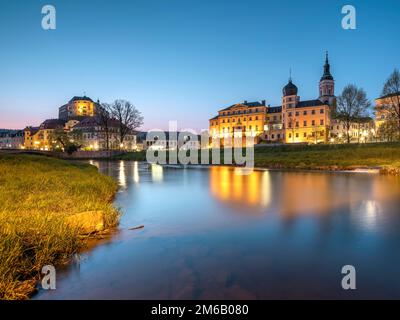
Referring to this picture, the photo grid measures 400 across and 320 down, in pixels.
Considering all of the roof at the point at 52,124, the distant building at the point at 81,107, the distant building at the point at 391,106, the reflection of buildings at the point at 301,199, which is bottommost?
the reflection of buildings at the point at 301,199

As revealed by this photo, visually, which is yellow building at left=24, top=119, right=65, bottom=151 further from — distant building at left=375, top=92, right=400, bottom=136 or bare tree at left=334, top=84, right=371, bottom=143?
distant building at left=375, top=92, right=400, bottom=136

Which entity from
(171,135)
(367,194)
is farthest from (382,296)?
(171,135)

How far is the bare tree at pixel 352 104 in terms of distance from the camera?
217 ft

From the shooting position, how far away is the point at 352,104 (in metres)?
66.3

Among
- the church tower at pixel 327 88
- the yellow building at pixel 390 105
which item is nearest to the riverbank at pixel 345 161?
the yellow building at pixel 390 105

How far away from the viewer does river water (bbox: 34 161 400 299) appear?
6.47m

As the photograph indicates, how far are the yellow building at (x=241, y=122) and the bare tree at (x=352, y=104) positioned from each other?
37837 millimetres

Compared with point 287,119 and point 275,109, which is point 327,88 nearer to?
point 275,109

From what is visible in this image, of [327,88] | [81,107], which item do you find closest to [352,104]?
[327,88]

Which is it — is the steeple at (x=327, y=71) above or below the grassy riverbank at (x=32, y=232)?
above

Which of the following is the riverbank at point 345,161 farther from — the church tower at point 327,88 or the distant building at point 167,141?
the distant building at point 167,141

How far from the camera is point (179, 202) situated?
18.6m
